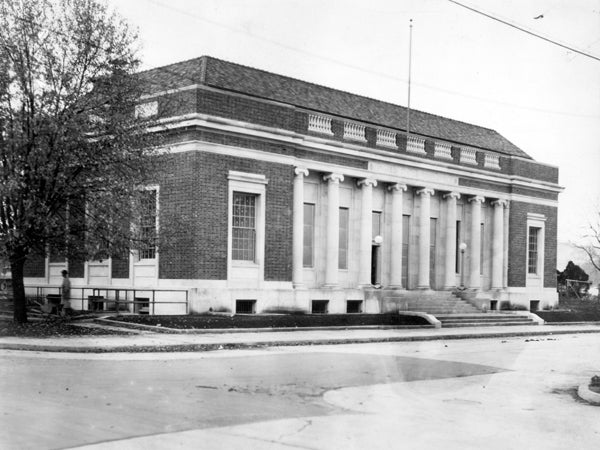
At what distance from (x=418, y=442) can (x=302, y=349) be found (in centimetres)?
1267

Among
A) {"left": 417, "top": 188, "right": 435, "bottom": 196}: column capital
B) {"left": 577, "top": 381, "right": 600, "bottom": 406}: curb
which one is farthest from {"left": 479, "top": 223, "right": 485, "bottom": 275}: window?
{"left": 577, "top": 381, "right": 600, "bottom": 406}: curb

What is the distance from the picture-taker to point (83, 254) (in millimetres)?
24062

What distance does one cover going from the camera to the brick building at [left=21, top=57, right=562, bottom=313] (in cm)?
2950

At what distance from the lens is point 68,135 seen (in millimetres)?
21922

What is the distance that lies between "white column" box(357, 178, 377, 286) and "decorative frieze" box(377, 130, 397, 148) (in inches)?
84.3

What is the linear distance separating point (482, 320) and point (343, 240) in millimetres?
7072

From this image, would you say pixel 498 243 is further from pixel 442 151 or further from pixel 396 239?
pixel 396 239

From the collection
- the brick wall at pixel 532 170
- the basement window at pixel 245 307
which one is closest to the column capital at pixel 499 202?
the brick wall at pixel 532 170

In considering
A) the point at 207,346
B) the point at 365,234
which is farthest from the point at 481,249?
the point at 207,346

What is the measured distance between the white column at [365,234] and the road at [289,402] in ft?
54.8

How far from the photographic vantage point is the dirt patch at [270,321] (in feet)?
82.3

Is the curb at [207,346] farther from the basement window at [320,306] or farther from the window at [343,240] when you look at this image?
the window at [343,240]

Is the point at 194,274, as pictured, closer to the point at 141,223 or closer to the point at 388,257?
the point at 141,223

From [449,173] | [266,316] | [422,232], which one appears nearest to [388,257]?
[422,232]
